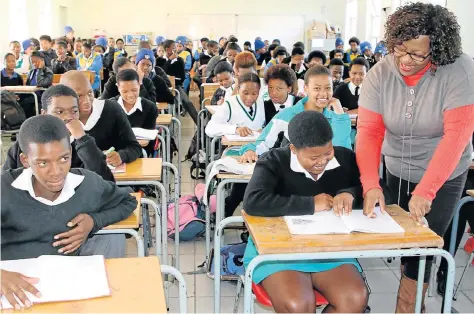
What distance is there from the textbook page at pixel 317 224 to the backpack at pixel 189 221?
5.60ft

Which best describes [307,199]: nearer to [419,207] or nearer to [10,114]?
[419,207]

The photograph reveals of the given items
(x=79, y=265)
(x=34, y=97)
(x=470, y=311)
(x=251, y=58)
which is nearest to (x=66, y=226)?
(x=79, y=265)

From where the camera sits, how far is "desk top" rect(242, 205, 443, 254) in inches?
58.8

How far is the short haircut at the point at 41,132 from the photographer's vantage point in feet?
5.49

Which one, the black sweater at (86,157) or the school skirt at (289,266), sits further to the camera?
the black sweater at (86,157)

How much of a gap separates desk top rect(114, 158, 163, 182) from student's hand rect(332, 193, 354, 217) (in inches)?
39.9

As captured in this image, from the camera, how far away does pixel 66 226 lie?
1646 millimetres

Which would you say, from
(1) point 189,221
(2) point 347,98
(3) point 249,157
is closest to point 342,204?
(3) point 249,157

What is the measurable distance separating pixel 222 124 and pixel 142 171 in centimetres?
117

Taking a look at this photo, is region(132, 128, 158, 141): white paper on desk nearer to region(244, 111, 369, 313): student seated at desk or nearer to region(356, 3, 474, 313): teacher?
region(244, 111, 369, 313): student seated at desk

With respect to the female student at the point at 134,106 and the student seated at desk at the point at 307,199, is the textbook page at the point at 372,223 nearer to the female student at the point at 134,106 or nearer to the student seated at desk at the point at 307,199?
the student seated at desk at the point at 307,199

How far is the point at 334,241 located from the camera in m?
1.51

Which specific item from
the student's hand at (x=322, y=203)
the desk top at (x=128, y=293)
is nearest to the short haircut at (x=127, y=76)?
the student's hand at (x=322, y=203)

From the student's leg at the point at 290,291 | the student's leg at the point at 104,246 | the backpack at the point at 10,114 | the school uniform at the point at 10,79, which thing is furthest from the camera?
the school uniform at the point at 10,79
